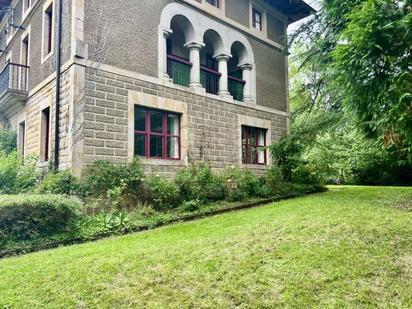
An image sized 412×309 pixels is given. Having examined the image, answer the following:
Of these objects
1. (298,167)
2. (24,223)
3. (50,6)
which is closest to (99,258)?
(24,223)

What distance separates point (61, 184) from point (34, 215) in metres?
1.62

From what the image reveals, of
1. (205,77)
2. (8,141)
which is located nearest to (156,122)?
(205,77)

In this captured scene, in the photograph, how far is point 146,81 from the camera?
34.2 feet

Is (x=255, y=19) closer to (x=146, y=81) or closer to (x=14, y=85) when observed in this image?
(x=146, y=81)

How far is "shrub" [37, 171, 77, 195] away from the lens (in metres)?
8.31

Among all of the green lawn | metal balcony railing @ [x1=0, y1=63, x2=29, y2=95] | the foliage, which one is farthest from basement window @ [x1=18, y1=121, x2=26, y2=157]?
the foliage

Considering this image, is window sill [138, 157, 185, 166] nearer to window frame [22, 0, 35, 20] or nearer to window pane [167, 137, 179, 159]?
window pane [167, 137, 179, 159]

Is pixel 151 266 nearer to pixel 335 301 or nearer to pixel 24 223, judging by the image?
pixel 335 301

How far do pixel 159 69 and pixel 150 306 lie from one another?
822cm

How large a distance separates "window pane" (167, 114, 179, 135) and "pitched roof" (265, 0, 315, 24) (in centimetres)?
812

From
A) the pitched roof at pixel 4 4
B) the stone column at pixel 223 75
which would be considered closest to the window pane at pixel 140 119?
the stone column at pixel 223 75

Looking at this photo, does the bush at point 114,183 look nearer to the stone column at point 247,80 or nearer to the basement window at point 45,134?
the basement window at point 45,134

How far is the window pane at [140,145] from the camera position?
1028cm

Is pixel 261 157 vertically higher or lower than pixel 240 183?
higher
